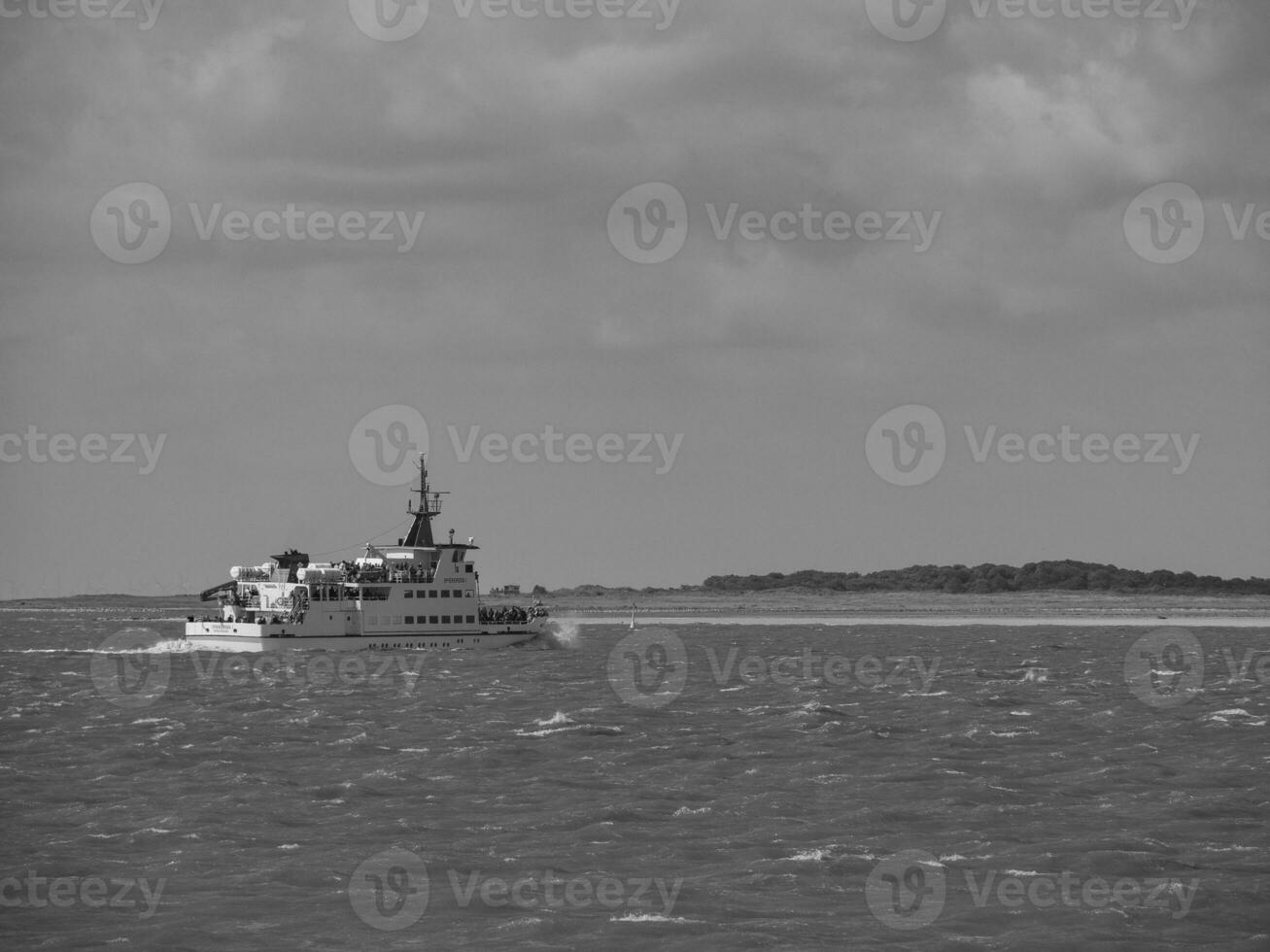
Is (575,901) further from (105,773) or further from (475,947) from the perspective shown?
(105,773)

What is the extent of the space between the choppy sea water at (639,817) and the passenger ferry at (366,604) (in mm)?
28281

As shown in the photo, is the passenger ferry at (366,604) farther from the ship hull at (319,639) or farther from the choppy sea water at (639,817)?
the choppy sea water at (639,817)

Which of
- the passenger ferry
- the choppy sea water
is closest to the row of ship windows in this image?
the passenger ferry

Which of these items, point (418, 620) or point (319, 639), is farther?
point (418, 620)

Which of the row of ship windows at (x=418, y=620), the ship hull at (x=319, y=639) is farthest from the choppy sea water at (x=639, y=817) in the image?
the row of ship windows at (x=418, y=620)

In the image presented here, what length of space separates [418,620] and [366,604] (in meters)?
4.10

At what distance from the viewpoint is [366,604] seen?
101500 millimetres

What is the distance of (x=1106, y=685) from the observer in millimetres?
73562

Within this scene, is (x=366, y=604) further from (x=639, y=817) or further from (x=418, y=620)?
(x=639, y=817)

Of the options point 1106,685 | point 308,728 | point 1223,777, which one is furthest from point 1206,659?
point 308,728

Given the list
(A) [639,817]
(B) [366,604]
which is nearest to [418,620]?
(B) [366,604]

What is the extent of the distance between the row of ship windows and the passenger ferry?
7 cm

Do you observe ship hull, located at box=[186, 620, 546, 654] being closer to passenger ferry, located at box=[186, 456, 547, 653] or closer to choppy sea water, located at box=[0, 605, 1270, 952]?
passenger ferry, located at box=[186, 456, 547, 653]

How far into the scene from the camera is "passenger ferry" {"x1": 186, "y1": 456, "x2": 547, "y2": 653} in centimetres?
10088
